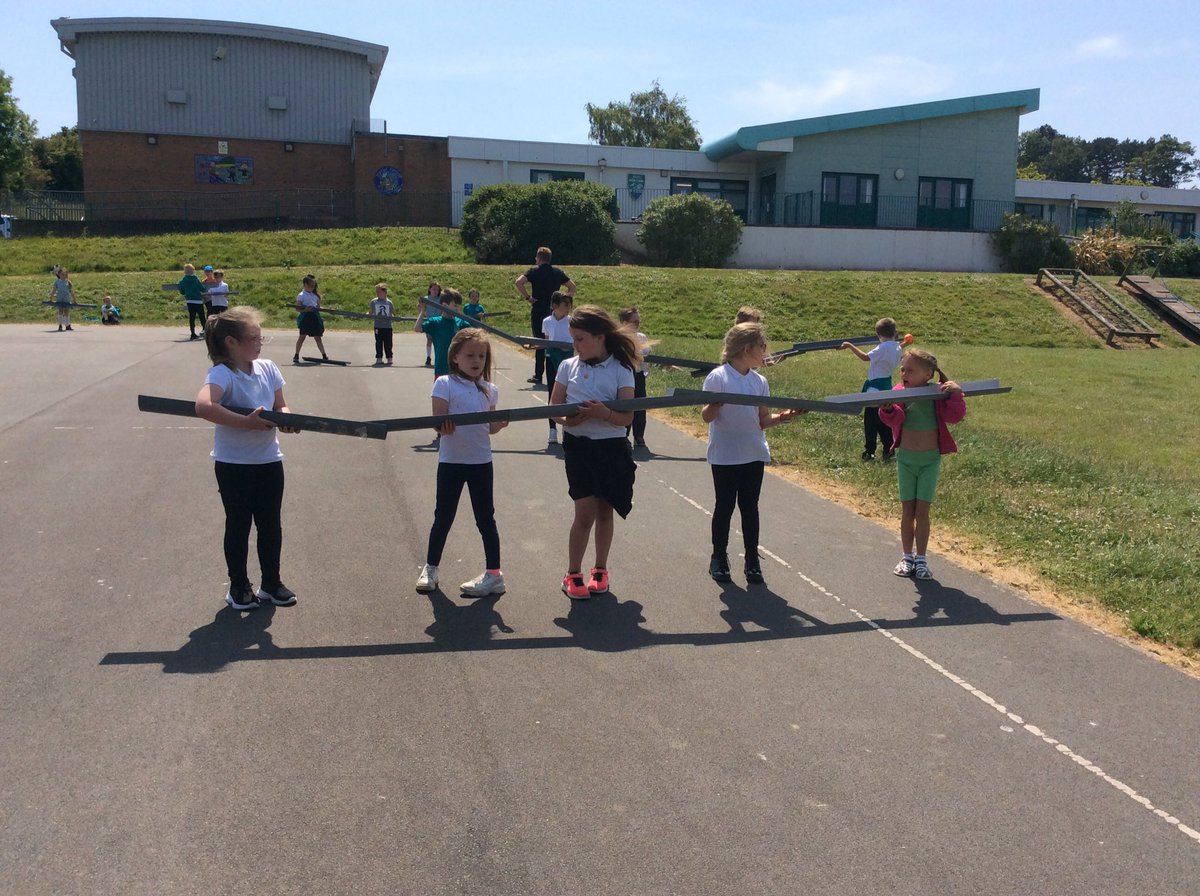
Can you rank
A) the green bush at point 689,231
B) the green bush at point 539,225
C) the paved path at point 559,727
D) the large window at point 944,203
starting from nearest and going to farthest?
the paved path at point 559,727
the green bush at point 539,225
the green bush at point 689,231
the large window at point 944,203

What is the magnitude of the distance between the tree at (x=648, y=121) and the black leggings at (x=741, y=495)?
74.9m

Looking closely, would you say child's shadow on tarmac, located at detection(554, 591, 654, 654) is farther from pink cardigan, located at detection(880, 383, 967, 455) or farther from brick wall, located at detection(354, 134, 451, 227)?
brick wall, located at detection(354, 134, 451, 227)

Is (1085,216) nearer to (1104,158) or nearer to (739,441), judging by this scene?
(739,441)

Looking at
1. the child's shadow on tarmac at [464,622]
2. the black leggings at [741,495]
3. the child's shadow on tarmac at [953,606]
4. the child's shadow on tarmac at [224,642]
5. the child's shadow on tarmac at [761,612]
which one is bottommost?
the child's shadow on tarmac at [953,606]

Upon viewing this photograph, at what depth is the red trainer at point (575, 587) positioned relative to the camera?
6.25 metres

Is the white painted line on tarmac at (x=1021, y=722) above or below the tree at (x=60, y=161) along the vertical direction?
below

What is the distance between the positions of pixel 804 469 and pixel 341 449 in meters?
4.83

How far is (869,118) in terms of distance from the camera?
40.4 metres

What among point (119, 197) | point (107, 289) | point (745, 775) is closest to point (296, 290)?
point (107, 289)

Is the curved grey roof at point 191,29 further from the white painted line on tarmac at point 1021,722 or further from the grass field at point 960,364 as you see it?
the white painted line on tarmac at point 1021,722

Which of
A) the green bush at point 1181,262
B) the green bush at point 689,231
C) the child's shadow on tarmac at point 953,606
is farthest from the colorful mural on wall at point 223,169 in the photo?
the child's shadow on tarmac at point 953,606

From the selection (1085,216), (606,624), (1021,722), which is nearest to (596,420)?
(606,624)

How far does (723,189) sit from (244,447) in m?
40.8

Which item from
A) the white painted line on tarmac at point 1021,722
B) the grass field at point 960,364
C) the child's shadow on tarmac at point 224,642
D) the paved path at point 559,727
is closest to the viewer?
the paved path at point 559,727
